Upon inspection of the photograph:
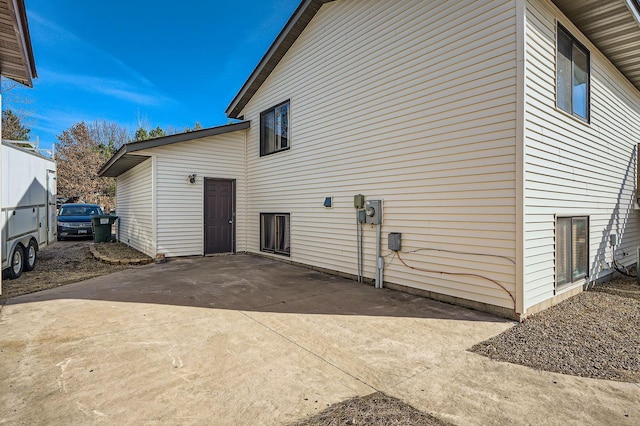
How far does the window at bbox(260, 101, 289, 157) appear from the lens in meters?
8.72

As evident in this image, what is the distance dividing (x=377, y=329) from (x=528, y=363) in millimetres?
1533

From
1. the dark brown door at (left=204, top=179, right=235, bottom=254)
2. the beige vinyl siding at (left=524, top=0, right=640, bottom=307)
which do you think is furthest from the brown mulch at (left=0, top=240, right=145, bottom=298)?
the beige vinyl siding at (left=524, top=0, right=640, bottom=307)

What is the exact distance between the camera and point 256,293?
5508mm

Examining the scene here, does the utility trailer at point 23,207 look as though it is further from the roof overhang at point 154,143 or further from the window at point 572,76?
the window at point 572,76

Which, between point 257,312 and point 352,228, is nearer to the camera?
point 257,312

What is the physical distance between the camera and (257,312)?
14.7 ft

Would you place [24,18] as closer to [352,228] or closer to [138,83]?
[352,228]

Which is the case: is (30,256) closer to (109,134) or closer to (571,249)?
(571,249)

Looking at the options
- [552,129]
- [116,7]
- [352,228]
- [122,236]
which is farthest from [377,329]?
[116,7]

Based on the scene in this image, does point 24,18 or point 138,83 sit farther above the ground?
point 138,83

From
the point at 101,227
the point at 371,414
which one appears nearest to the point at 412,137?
the point at 371,414

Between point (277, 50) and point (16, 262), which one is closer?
point (16, 262)

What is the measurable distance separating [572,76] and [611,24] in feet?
3.31

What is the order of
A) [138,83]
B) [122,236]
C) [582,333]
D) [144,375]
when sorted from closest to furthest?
[144,375] → [582,333] → [122,236] → [138,83]
